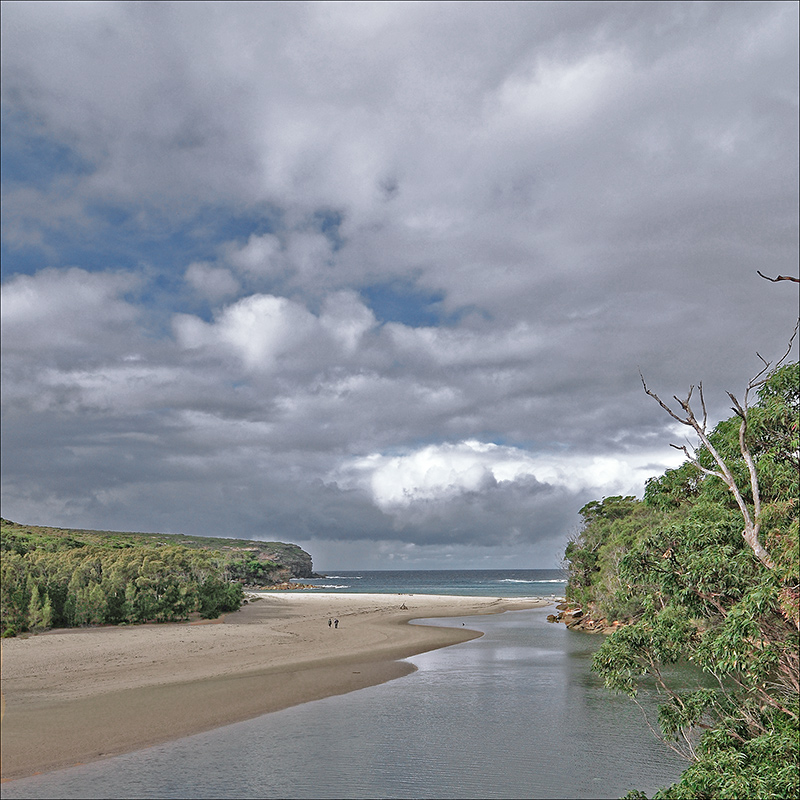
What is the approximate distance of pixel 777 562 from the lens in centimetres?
1072

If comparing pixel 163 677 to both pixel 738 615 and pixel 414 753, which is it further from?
pixel 738 615

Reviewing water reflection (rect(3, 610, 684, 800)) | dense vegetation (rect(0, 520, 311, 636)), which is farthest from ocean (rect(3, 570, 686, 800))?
dense vegetation (rect(0, 520, 311, 636))

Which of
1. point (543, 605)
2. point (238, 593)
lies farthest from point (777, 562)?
point (543, 605)

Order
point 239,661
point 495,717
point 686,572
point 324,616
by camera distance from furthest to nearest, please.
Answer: point 324,616 < point 239,661 < point 495,717 < point 686,572

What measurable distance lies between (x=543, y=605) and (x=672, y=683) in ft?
262

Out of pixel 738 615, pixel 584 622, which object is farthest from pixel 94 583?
pixel 738 615

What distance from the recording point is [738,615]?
9586 mm

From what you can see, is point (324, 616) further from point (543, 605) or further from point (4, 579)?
point (543, 605)

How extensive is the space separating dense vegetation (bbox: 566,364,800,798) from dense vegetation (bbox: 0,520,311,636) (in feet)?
147

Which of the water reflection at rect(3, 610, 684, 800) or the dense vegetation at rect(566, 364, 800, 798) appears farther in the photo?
the water reflection at rect(3, 610, 684, 800)

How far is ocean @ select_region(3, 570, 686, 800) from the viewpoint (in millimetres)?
20062

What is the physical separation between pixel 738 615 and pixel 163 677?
1345 inches

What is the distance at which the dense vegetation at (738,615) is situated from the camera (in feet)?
32.4

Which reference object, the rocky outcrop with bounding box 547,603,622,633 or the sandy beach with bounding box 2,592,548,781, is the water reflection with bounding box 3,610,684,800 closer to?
the sandy beach with bounding box 2,592,548,781
